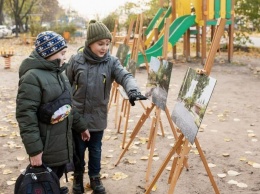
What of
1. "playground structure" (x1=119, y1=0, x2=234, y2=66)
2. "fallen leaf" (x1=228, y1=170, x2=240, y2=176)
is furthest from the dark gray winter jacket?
"playground structure" (x1=119, y1=0, x2=234, y2=66)

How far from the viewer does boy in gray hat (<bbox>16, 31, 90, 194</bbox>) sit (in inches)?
96.0

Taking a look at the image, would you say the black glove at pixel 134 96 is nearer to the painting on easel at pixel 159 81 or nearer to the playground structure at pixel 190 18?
the painting on easel at pixel 159 81

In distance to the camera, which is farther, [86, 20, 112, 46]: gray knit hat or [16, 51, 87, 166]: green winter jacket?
[86, 20, 112, 46]: gray knit hat

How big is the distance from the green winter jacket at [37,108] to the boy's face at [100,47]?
614 millimetres

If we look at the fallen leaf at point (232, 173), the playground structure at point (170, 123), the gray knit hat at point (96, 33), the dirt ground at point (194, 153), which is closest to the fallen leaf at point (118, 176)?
the dirt ground at point (194, 153)

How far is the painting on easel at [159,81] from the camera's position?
11.4ft

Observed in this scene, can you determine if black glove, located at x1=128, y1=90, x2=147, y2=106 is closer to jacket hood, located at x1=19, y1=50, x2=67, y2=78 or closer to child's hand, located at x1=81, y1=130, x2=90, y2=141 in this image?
child's hand, located at x1=81, y1=130, x2=90, y2=141

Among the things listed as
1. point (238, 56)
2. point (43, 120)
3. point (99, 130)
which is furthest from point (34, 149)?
point (238, 56)

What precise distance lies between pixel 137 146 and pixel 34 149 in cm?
258

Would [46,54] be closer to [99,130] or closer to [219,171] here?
[99,130]

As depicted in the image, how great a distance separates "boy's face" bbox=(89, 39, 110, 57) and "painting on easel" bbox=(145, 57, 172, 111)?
0.68 metres

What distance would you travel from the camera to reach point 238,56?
14.7 meters

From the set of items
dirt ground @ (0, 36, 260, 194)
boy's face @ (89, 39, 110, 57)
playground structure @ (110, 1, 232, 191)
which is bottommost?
dirt ground @ (0, 36, 260, 194)

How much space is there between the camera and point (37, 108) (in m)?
2.50
